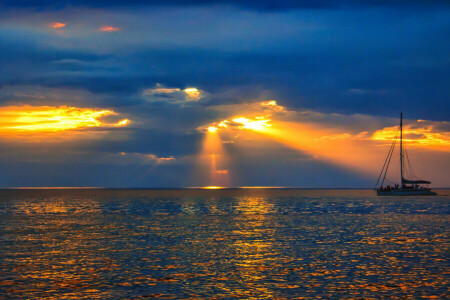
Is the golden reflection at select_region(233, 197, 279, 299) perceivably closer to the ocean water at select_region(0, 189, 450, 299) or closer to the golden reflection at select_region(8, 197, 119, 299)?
the ocean water at select_region(0, 189, 450, 299)

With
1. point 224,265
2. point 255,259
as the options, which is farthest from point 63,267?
point 255,259

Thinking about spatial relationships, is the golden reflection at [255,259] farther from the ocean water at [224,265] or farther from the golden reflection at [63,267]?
the golden reflection at [63,267]

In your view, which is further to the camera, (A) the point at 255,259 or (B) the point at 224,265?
(A) the point at 255,259

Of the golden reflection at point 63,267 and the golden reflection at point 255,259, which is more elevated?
the golden reflection at point 255,259

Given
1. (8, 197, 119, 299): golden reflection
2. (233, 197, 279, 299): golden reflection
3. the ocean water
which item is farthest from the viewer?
(233, 197, 279, 299): golden reflection

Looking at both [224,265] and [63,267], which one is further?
[224,265]

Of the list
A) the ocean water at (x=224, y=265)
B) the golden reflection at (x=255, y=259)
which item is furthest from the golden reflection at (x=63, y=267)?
the golden reflection at (x=255, y=259)

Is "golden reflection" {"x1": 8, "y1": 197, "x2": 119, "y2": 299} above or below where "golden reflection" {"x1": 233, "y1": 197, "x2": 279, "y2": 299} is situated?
below

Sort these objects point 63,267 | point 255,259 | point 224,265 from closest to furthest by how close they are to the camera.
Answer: point 63,267 < point 224,265 < point 255,259

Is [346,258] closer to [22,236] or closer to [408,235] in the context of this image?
[408,235]

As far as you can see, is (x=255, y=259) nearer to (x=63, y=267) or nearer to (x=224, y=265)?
(x=224, y=265)

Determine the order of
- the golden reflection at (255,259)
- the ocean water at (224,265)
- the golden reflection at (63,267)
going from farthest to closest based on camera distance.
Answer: the golden reflection at (255,259)
the golden reflection at (63,267)
the ocean water at (224,265)

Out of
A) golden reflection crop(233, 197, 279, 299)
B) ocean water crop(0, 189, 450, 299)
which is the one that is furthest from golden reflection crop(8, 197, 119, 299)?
golden reflection crop(233, 197, 279, 299)

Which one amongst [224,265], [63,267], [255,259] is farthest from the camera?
[255,259]
